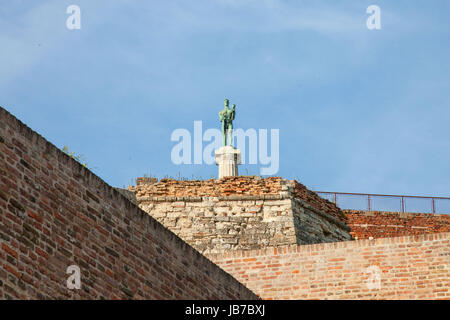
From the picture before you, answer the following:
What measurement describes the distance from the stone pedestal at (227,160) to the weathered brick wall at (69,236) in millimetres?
17510

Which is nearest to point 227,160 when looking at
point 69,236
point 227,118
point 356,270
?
point 227,118

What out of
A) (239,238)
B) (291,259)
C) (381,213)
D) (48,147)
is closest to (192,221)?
(239,238)

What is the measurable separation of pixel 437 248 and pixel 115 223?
6.63 meters

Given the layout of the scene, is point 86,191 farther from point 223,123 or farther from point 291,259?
point 223,123

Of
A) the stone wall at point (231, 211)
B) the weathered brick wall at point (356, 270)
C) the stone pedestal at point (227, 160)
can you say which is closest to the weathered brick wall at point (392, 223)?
the stone wall at point (231, 211)

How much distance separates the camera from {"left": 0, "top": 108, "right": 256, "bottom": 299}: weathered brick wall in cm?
1052

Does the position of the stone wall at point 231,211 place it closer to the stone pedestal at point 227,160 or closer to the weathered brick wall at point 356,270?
the stone pedestal at point 227,160

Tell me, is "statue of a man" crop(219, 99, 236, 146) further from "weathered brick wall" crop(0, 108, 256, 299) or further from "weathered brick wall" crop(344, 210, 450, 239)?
A: "weathered brick wall" crop(0, 108, 256, 299)

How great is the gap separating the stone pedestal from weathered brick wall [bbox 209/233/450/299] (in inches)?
560

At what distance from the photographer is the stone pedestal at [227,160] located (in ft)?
104

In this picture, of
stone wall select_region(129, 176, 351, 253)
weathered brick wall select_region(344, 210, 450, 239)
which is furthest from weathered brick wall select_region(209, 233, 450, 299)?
weathered brick wall select_region(344, 210, 450, 239)
